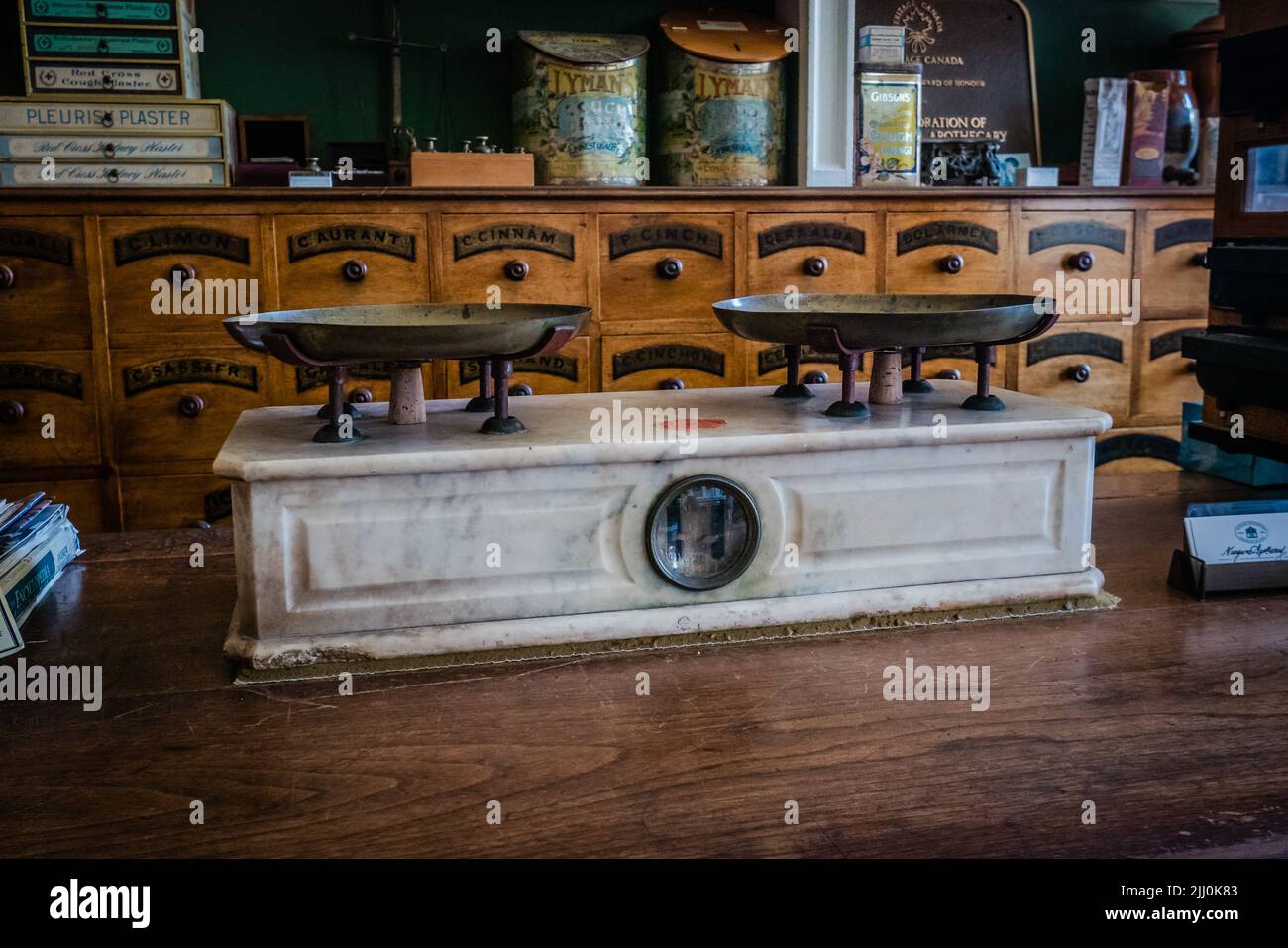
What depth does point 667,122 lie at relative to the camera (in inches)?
129

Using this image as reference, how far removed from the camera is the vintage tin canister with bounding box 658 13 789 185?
10.5 ft

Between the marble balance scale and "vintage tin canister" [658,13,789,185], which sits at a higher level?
"vintage tin canister" [658,13,789,185]

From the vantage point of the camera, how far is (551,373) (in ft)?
10.1

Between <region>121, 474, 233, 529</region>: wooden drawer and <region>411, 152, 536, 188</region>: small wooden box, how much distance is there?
912 mm

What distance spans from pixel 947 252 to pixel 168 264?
1.99m

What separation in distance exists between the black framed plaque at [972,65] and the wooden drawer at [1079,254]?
47 cm

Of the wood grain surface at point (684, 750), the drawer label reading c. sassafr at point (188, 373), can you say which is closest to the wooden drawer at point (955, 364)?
the drawer label reading c. sassafr at point (188, 373)

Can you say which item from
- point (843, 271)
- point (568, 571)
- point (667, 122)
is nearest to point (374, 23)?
point (667, 122)

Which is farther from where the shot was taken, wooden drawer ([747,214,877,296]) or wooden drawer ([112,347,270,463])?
wooden drawer ([747,214,877,296])

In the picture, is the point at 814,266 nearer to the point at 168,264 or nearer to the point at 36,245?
the point at 168,264

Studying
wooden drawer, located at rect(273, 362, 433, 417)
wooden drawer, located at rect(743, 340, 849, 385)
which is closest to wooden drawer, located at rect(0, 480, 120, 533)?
wooden drawer, located at rect(273, 362, 433, 417)

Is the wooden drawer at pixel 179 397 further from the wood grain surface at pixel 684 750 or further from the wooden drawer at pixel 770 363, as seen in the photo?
the wood grain surface at pixel 684 750

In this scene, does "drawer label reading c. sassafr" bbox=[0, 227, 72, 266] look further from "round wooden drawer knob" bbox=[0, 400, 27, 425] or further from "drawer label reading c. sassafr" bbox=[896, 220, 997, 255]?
"drawer label reading c. sassafr" bbox=[896, 220, 997, 255]

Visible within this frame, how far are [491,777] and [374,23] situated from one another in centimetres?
290
